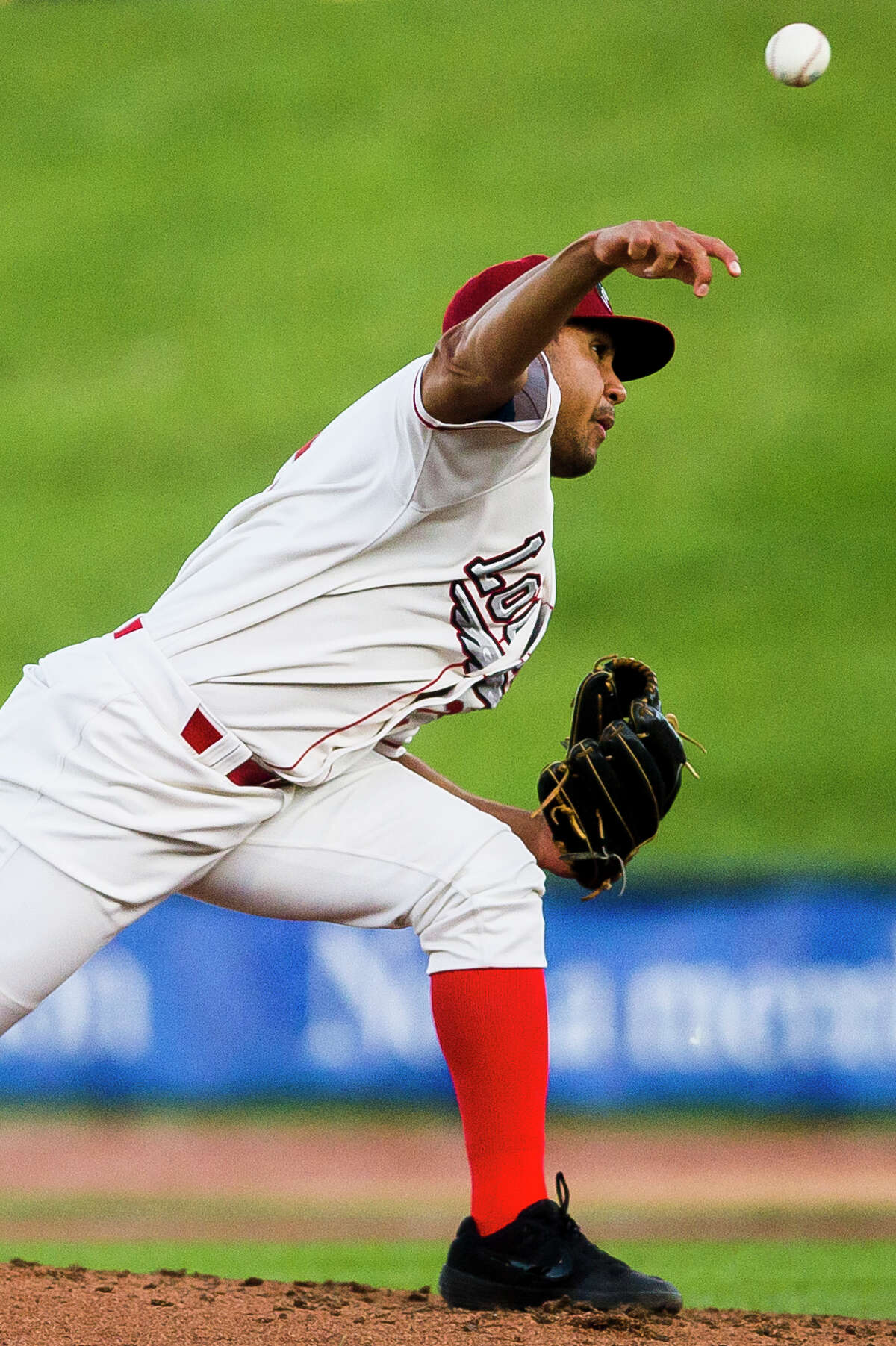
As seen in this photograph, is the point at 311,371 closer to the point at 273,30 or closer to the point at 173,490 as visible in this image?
the point at 173,490

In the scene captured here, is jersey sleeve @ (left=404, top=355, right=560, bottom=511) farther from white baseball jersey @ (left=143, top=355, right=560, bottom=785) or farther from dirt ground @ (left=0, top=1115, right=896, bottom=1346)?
dirt ground @ (left=0, top=1115, right=896, bottom=1346)

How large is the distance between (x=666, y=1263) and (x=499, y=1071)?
2634mm

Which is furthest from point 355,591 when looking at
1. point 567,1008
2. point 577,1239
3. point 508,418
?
point 567,1008

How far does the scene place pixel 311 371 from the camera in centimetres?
991

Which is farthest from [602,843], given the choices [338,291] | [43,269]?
[43,269]

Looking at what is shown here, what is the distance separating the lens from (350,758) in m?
2.09

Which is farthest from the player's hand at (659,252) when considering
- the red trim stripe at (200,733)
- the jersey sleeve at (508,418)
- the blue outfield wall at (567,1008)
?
the blue outfield wall at (567,1008)

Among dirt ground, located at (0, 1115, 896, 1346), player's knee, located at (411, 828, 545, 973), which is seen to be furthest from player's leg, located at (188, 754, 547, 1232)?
dirt ground, located at (0, 1115, 896, 1346)

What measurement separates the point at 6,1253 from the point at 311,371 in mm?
6480

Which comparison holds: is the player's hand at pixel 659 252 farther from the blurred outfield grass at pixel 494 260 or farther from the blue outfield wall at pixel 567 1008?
the blurred outfield grass at pixel 494 260

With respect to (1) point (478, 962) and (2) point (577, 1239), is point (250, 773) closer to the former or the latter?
(1) point (478, 962)

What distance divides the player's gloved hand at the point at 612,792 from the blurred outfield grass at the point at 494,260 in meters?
5.08

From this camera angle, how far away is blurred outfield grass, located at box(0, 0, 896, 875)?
8.31 metres

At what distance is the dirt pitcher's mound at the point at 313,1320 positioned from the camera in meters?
1.94
